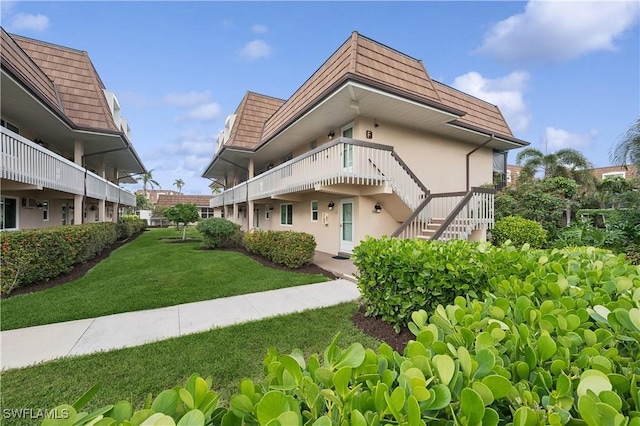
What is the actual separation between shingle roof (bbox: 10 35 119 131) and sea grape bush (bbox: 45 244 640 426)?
16278 millimetres

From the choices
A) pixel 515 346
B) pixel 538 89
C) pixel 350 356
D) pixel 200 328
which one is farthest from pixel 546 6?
pixel 200 328

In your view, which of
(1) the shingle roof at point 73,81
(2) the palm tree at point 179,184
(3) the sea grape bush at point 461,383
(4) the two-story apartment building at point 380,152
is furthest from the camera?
(2) the palm tree at point 179,184

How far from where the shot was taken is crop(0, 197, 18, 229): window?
408 inches

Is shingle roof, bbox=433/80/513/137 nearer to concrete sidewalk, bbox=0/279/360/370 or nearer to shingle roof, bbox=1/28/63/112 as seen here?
concrete sidewalk, bbox=0/279/360/370

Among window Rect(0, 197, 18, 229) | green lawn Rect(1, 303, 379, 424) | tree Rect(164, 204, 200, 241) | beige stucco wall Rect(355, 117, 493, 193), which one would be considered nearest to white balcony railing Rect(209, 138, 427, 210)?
beige stucco wall Rect(355, 117, 493, 193)

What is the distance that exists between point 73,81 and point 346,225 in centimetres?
1562

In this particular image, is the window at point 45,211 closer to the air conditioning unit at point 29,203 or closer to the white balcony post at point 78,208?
the air conditioning unit at point 29,203

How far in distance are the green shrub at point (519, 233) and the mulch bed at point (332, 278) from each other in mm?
6165

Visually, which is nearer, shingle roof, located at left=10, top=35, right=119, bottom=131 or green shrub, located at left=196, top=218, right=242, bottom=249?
shingle roof, located at left=10, top=35, right=119, bottom=131

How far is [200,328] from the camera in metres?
4.82

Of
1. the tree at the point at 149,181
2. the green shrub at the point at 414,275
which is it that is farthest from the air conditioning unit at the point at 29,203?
the tree at the point at 149,181

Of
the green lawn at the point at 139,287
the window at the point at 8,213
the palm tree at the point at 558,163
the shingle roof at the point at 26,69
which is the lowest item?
the green lawn at the point at 139,287

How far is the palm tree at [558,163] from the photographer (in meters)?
17.7

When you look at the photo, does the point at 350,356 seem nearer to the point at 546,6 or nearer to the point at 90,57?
the point at 546,6
